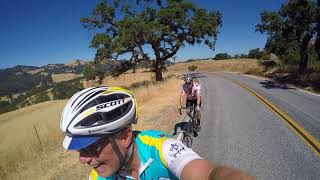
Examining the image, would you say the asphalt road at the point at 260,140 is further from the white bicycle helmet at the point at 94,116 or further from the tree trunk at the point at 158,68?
the tree trunk at the point at 158,68

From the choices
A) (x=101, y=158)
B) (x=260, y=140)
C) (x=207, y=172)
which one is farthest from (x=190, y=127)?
(x=207, y=172)

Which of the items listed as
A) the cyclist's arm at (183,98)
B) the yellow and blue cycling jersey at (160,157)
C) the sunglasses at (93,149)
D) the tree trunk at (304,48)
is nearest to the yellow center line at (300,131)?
the cyclist's arm at (183,98)

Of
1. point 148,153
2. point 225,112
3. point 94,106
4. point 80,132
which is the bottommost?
point 225,112

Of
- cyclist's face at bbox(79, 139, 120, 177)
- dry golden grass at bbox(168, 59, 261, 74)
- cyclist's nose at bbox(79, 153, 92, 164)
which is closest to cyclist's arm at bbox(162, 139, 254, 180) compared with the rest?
cyclist's face at bbox(79, 139, 120, 177)

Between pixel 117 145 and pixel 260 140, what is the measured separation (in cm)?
753

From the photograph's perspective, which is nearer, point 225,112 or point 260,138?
point 260,138

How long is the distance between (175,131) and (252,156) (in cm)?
366

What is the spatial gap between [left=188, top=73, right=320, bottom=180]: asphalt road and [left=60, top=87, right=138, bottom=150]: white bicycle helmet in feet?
16.1

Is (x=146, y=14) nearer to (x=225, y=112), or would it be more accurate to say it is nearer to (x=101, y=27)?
(x=101, y=27)

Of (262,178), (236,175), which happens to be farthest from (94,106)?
(262,178)

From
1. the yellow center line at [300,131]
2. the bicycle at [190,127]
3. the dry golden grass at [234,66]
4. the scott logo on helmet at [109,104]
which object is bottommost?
the dry golden grass at [234,66]

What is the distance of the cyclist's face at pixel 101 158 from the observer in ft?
7.59

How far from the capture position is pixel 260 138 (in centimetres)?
930

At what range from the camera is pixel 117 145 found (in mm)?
2422
